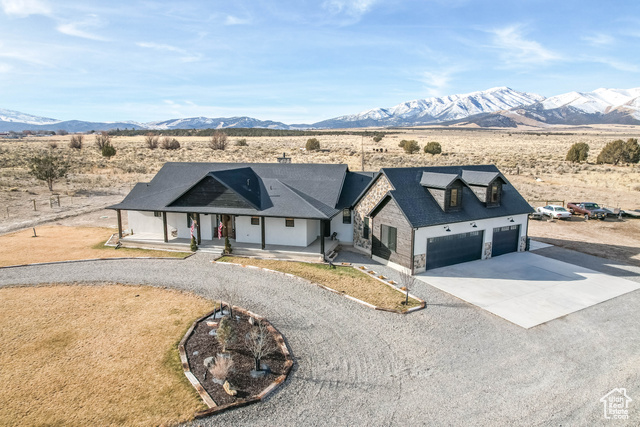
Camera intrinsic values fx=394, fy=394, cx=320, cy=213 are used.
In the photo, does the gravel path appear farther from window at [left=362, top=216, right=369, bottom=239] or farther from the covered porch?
window at [left=362, top=216, right=369, bottom=239]

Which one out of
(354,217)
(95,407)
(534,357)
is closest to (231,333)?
(95,407)

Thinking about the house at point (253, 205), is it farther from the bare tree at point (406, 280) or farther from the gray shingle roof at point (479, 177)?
the gray shingle roof at point (479, 177)

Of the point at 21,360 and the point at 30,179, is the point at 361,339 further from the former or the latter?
the point at 30,179

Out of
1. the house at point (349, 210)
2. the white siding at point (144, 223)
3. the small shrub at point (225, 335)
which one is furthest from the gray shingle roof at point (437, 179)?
the white siding at point (144, 223)

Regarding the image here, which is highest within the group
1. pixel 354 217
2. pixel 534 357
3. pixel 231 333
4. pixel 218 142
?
pixel 218 142

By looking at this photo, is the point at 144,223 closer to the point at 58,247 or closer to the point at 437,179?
the point at 58,247
